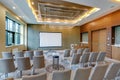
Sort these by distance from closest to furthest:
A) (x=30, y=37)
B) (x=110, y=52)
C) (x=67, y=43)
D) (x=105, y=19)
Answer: (x=110, y=52) < (x=105, y=19) < (x=30, y=37) < (x=67, y=43)

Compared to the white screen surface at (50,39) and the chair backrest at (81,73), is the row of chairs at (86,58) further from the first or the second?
the white screen surface at (50,39)

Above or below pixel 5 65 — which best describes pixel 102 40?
above

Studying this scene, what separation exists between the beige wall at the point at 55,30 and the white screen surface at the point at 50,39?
463 millimetres

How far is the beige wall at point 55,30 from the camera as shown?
15.3 meters

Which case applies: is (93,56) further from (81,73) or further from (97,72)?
(81,73)

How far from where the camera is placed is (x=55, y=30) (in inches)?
628

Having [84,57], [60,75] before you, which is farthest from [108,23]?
[60,75]

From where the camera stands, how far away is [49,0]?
6824mm

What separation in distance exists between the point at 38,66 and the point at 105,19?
7349mm

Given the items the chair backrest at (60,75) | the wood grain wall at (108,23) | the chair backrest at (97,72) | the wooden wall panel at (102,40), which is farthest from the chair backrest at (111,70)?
the wooden wall panel at (102,40)

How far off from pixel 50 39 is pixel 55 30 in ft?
4.14

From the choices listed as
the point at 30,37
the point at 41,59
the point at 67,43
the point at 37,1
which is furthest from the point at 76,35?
the point at 41,59

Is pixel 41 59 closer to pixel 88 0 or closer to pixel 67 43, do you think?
pixel 88 0

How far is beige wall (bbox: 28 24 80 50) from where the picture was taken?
15.3m
